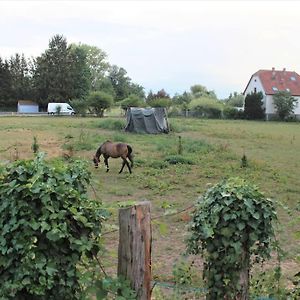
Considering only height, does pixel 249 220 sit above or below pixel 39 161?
below

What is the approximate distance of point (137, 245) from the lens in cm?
255

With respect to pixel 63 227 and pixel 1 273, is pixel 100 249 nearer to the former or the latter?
pixel 63 227

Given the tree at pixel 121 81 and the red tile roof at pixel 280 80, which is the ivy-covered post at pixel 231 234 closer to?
the red tile roof at pixel 280 80

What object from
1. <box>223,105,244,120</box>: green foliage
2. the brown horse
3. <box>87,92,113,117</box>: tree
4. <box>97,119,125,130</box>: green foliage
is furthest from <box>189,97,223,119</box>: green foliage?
Result: the brown horse

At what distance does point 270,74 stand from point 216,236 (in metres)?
65.7

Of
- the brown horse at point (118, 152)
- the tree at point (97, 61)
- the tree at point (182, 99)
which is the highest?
the tree at point (97, 61)

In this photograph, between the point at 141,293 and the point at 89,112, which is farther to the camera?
the point at 89,112

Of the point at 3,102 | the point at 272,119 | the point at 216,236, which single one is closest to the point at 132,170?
the point at 216,236

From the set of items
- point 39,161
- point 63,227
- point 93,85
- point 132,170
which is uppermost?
point 93,85

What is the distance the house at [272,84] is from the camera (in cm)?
5894

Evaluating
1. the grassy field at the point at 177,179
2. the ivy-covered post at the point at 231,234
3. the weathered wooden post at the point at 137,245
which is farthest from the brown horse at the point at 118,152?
the weathered wooden post at the point at 137,245

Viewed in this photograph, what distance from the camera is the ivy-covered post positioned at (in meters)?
2.71

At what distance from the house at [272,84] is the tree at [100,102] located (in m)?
21.4

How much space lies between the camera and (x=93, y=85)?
7556 cm
